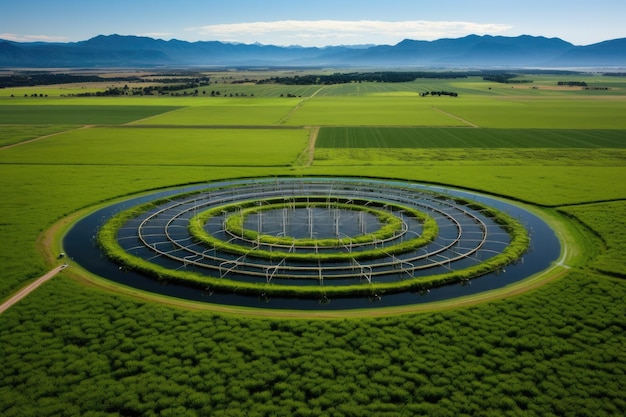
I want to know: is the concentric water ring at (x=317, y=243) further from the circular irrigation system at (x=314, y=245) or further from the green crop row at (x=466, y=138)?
the green crop row at (x=466, y=138)

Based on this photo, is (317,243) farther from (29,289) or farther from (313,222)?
(29,289)

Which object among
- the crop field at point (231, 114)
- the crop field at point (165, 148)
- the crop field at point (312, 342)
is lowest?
the crop field at point (312, 342)

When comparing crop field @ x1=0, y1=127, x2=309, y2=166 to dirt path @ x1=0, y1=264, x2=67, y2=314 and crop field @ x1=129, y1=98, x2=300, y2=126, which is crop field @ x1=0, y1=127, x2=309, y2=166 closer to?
crop field @ x1=129, y1=98, x2=300, y2=126

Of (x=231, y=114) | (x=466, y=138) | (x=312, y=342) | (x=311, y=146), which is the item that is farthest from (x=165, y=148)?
(x=312, y=342)

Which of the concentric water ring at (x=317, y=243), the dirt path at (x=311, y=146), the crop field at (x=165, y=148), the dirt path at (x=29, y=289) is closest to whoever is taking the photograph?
the dirt path at (x=29, y=289)

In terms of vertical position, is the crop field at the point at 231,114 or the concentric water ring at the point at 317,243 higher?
the crop field at the point at 231,114

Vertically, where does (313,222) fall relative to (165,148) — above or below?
below

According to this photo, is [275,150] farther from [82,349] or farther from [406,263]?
[82,349]

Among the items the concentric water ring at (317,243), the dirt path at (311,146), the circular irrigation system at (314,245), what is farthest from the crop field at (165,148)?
the concentric water ring at (317,243)
